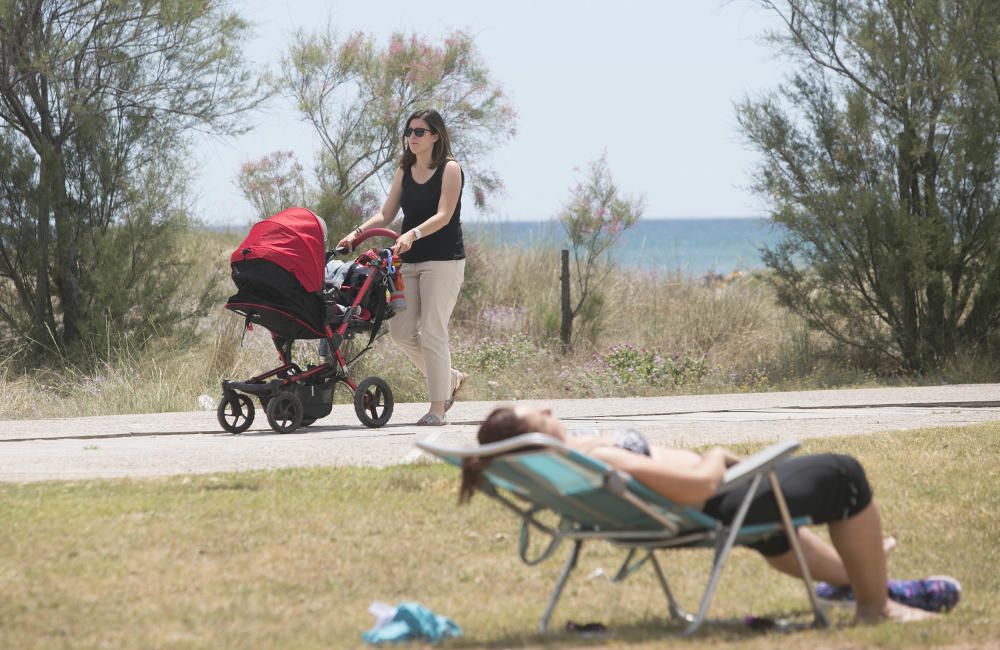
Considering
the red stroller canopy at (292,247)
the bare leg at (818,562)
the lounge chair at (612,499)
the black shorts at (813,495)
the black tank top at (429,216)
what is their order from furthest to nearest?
the black tank top at (429,216) < the red stroller canopy at (292,247) < the bare leg at (818,562) < the black shorts at (813,495) < the lounge chair at (612,499)

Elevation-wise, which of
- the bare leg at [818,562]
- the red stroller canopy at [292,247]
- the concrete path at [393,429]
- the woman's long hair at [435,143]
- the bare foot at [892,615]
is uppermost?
the woman's long hair at [435,143]

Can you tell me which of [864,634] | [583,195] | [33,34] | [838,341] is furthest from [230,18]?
[864,634]

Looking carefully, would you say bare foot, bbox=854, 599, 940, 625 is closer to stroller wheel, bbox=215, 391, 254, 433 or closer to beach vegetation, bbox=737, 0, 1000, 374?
stroller wheel, bbox=215, 391, 254, 433

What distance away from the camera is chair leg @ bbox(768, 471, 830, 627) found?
446 cm

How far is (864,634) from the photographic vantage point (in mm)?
4484

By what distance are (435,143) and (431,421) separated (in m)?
1.99

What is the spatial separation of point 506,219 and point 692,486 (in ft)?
50.4

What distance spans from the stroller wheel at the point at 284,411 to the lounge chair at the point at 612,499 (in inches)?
185

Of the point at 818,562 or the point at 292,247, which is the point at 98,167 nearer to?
the point at 292,247

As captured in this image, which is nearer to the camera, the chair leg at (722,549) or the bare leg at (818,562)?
the chair leg at (722,549)

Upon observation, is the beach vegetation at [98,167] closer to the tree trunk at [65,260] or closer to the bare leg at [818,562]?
the tree trunk at [65,260]

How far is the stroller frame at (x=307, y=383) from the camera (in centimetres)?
910

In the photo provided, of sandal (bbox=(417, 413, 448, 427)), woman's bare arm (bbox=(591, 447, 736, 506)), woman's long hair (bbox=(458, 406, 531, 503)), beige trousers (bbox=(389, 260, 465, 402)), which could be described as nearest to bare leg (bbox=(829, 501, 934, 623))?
woman's bare arm (bbox=(591, 447, 736, 506))

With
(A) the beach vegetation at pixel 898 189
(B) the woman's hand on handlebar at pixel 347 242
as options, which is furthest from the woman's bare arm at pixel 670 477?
(A) the beach vegetation at pixel 898 189
